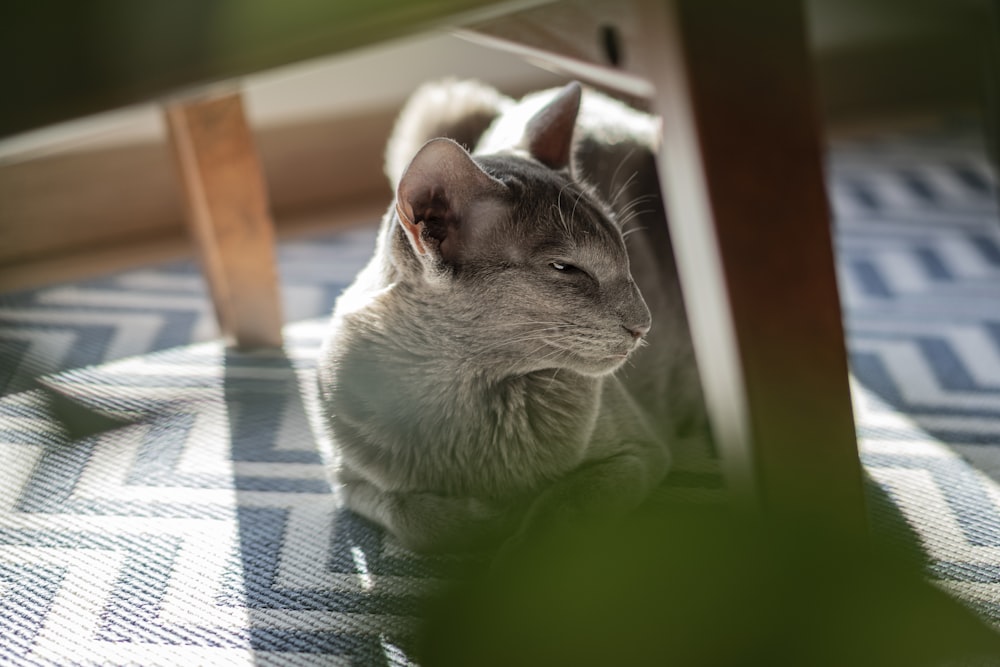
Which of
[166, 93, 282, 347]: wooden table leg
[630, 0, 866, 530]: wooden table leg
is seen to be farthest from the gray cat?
[166, 93, 282, 347]: wooden table leg

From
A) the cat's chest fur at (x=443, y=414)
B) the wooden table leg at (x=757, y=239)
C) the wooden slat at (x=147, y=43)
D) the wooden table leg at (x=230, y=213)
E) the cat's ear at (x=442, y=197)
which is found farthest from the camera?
the wooden table leg at (x=230, y=213)

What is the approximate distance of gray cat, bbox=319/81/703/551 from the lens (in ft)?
3.03

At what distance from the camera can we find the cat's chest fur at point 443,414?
1004 millimetres

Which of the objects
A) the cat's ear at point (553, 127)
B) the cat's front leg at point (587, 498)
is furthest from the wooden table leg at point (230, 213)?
the cat's front leg at point (587, 498)

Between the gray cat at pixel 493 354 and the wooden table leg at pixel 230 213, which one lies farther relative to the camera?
the wooden table leg at pixel 230 213

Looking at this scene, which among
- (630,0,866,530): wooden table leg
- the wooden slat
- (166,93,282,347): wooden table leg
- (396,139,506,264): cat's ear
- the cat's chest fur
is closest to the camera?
the wooden slat

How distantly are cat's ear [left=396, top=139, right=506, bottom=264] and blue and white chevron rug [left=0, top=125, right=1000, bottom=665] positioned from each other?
1.23 feet

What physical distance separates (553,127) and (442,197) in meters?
0.26

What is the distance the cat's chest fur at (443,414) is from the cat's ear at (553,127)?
260 mm

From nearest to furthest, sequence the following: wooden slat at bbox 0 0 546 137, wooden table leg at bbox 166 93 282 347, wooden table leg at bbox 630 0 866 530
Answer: wooden slat at bbox 0 0 546 137, wooden table leg at bbox 630 0 866 530, wooden table leg at bbox 166 93 282 347

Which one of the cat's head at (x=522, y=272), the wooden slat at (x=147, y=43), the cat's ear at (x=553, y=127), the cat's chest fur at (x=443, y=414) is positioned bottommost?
the cat's chest fur at (x=443, y=414)

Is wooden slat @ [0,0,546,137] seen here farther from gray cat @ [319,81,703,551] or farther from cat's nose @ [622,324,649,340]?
cat's nose @ [622,324,649,340]

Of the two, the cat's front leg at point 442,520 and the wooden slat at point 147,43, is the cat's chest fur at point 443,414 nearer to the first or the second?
the cat's front leg at point 442,520

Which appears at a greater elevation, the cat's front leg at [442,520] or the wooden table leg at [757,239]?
the wooden table leg at [757,239]
